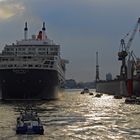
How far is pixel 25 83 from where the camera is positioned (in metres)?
125

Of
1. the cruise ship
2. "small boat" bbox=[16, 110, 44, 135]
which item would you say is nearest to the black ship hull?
the cruise ship

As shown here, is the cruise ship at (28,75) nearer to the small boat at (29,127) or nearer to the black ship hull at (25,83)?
the black ship hull at (25,83)

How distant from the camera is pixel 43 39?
155875mm

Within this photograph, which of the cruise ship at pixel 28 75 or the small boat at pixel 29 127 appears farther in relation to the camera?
the cruise ship at pixel 28 75

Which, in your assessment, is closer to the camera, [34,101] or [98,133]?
[98,133]

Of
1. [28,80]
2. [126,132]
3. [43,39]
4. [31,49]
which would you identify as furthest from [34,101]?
[126,132]

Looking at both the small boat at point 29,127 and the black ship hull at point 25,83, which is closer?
the small boat at point 29,127

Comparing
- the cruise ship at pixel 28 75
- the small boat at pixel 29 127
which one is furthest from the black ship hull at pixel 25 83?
the small boat at pixel 29 127

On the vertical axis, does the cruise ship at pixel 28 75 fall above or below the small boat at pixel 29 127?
above

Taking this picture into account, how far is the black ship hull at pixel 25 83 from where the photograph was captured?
411 feet

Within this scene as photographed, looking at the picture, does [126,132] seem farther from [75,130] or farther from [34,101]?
[34,101]

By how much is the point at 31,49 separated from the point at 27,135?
9526 cm

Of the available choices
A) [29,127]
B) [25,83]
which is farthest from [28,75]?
[29,127]

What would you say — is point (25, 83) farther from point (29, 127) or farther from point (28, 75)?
point (29, 127)
